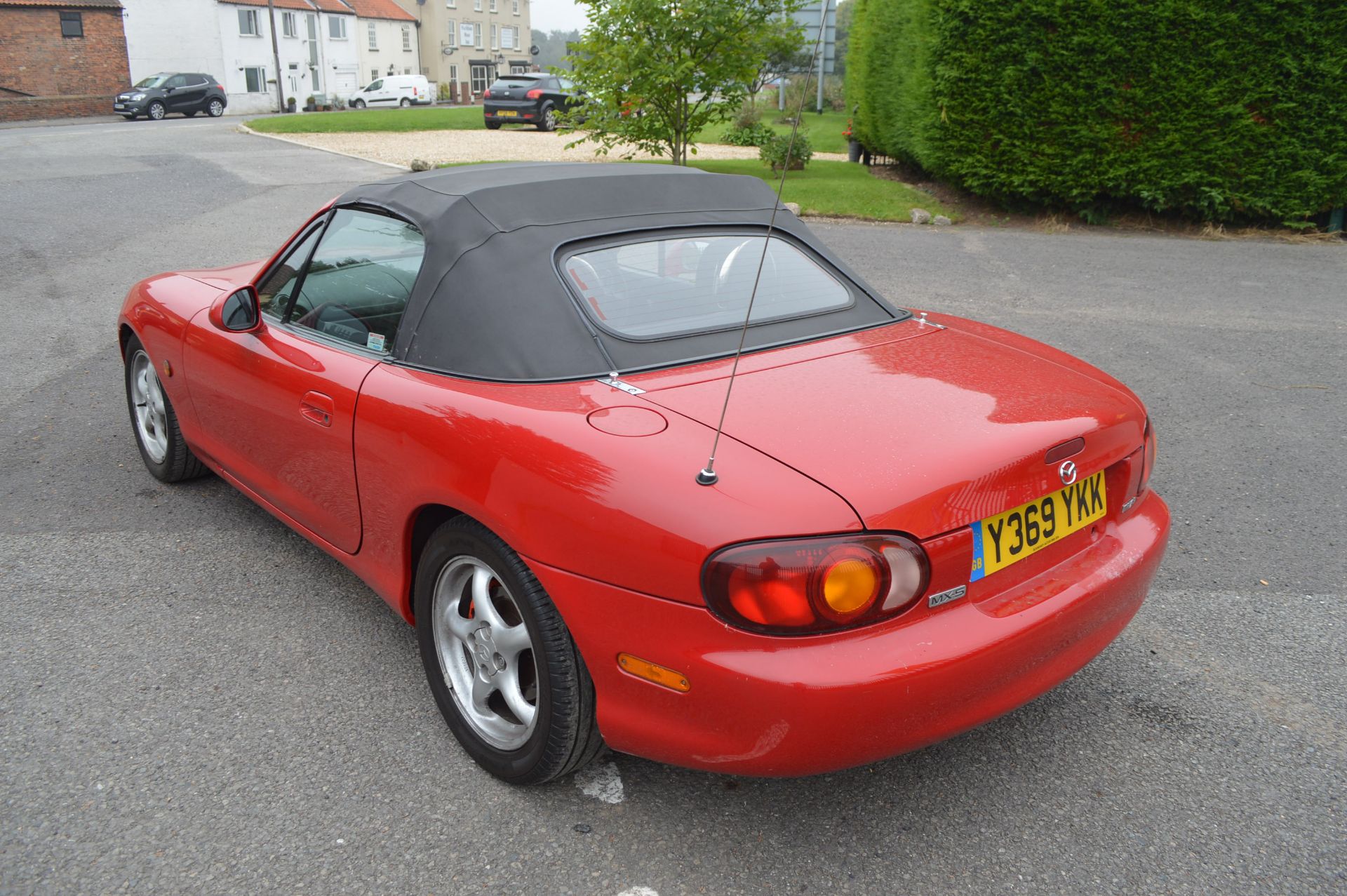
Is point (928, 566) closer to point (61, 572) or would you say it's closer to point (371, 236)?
point (371, 236)

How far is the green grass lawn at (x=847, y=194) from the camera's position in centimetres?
1295

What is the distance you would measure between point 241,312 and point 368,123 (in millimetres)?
27498

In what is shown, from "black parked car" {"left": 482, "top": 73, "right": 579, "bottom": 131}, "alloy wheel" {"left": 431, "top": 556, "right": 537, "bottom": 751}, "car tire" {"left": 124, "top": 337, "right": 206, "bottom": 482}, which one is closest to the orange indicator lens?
"alloy wheel" {"left": 431, "top": 556, "right": 537, "bottom": 751}

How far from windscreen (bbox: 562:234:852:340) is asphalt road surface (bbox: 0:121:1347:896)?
122 cm

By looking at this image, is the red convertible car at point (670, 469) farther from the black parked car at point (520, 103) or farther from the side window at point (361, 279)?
the black parked car at point (520, 103)

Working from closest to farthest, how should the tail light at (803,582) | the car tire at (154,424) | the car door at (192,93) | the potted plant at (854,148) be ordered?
1. the tail light at (803,582)
2. the car tire at (154,424)
3. the potted plant at (854,148)
4. the car door at (192,93)

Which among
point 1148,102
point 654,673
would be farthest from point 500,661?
point 1148,102

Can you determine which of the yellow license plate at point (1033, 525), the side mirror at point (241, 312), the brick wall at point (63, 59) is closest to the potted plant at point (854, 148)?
the side mirror at point (241, 312)

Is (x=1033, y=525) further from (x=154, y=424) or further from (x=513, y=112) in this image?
(x=513, y=112)

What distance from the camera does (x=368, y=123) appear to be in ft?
93.7

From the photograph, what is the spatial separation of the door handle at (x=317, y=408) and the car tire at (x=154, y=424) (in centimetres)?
144

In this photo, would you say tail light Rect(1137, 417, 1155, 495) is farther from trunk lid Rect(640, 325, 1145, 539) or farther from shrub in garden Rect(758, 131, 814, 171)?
shrub in garden Rect(758, 131, 814, 171)

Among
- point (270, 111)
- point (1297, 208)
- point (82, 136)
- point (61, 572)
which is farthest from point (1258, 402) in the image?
point (270, 111)

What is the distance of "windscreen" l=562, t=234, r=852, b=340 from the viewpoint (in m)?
2.84
